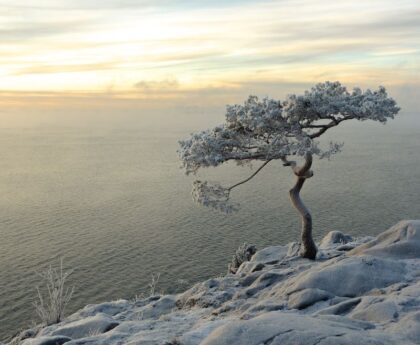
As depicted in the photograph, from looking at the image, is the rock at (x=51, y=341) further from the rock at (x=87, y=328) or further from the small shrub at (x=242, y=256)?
the small shrub at (x=242, y=256)

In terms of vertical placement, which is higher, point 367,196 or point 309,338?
point 309,338

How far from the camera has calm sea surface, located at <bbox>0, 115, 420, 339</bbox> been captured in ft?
140

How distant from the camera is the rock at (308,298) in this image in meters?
16.8

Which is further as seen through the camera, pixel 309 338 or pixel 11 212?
pixel 11 212

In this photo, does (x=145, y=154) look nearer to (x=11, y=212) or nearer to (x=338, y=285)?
(x=11, y=212)

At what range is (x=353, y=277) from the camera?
18.0 meters

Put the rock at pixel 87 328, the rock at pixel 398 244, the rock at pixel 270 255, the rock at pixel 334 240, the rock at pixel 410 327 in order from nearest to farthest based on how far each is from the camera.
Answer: the rock at pixel 410 327 < the rock at pixel 87 328 < the rock at pixel 398 244 < the rock at pixel 270 255 < the rock at pixel 334 240

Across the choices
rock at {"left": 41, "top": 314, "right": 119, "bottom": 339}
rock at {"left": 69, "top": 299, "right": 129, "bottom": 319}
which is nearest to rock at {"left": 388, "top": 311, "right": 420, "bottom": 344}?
rock at {"left": 41, "top": 314, "right": 119, "bottom": 339}

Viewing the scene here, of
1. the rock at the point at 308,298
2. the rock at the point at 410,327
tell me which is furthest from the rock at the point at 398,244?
the rock at the point at 410,327

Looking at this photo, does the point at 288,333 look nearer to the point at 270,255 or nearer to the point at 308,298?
the point at 308,298

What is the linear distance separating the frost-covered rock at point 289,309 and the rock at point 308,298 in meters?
0.04

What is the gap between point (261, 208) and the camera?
66.9 metres

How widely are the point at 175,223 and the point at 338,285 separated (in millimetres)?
43818

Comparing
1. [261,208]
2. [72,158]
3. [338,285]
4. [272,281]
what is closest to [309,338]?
[338,285]
